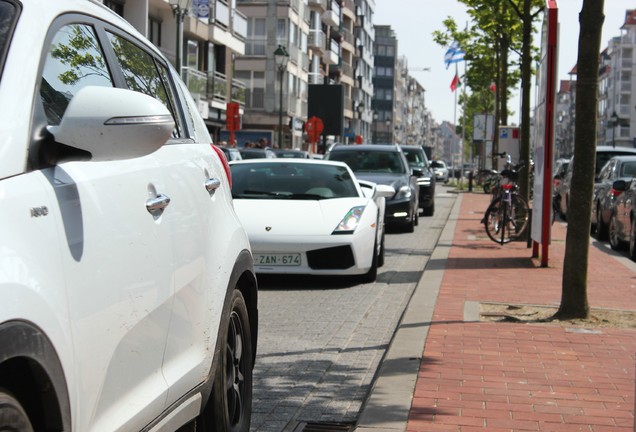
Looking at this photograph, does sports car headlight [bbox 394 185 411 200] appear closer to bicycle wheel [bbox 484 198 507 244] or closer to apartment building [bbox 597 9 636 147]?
bicycle wheel [bbox 484 198 507 244]

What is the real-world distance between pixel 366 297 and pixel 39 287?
875 centimetres

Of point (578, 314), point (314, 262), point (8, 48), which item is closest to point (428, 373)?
point (578, 314)

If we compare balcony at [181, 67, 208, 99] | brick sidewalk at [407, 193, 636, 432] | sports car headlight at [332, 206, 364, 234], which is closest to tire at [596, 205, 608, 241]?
brick sidewalk at [407, 193, 636, 432]

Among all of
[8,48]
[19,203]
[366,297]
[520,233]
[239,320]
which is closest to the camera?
[19,203]

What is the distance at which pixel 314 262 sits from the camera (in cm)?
1170

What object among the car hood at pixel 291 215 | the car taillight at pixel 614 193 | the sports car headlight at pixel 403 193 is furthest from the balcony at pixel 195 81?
the car hood at pixel 291 215

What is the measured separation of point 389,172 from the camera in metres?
21.1

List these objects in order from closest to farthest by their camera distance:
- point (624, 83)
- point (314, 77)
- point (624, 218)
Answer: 1. point (624, 218)
2. point (314, 77)
3. point (624, 83)

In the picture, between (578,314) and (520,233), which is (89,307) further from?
(520,233)

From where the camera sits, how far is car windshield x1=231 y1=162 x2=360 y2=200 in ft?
41.5

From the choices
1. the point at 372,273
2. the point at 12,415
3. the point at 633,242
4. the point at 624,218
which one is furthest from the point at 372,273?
the point at 12,415

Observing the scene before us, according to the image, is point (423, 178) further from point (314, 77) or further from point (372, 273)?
point (314, 77)

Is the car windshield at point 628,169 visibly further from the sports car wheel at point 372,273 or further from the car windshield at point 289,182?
the sports car wheel at point 372,273

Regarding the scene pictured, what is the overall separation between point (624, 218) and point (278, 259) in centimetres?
793
